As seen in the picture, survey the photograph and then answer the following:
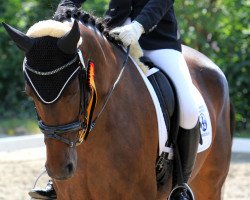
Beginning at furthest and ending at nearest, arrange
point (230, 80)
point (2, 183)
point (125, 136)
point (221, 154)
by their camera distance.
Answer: point (230, 80)
point (2, 183)
point (221, 154)
point (125, 136)

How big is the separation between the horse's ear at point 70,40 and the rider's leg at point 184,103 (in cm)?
124

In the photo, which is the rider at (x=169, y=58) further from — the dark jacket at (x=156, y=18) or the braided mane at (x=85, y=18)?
the braided mane at (x=85, y=18)

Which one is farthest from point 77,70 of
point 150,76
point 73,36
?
point 150,76

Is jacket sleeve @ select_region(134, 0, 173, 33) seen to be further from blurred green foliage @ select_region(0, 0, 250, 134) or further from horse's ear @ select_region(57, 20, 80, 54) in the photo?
blurred green foliage @ select_region(0, 0, 250, 134)

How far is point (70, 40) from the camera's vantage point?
11.5 ft

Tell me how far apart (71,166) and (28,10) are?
32.1 feet

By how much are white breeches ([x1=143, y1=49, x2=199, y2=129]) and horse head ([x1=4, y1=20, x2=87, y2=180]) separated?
3.89 ft

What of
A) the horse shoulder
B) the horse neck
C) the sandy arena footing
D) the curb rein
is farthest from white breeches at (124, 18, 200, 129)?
the sandy arena footing

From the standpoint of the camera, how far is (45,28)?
11.9 feet

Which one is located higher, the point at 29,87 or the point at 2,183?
the point at 29,87

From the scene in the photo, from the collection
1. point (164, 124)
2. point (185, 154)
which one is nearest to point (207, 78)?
point (185, 154)

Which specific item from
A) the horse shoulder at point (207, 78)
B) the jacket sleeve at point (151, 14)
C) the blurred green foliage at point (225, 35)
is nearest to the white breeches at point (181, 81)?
the jacket sleeve at point (151, 14)

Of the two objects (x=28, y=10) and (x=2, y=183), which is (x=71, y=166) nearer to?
(x=2, y=183)

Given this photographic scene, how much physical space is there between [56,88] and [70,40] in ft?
0.83
